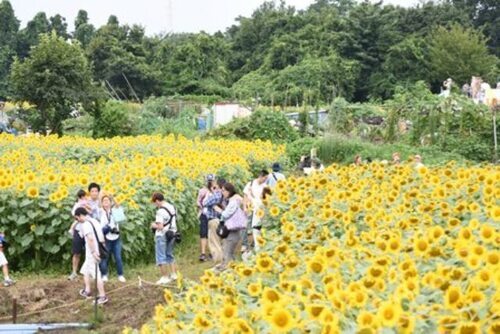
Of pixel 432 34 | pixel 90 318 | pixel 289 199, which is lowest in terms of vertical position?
pixel 90 318

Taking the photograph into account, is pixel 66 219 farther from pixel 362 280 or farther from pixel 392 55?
pixel 392 55

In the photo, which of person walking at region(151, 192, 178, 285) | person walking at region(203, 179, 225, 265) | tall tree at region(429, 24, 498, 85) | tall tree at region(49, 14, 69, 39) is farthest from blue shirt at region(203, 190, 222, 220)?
tall tree at region(49, 14, 69, 39)

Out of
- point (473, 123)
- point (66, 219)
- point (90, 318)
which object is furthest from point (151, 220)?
point (473, 123)

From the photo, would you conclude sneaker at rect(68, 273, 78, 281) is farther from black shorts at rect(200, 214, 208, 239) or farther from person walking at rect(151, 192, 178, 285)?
black shorts at rect(200, 214, 208, 239)

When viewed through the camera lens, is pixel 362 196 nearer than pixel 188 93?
Yes

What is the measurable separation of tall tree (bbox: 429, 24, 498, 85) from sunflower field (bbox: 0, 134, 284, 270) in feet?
80.3

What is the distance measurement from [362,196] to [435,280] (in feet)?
11.5

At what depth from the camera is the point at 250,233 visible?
37.8ft

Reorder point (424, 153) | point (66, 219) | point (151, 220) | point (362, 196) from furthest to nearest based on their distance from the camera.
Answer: point (424, 153) < point (151, 220) < point (66, 219) < point (362, 196)

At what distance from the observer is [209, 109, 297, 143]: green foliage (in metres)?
23.6

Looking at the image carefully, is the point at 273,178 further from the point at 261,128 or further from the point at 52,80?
the point at 52,80

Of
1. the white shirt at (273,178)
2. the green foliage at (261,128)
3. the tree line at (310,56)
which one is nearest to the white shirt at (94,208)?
the white shirt at (273,178)

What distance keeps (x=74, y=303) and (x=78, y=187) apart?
8.73 feet

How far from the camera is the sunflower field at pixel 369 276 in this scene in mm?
3486
